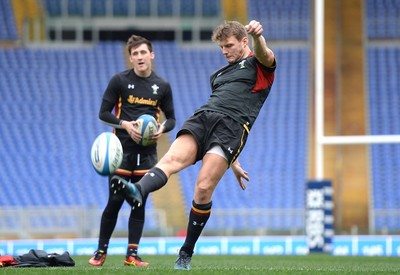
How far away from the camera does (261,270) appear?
7031 mm

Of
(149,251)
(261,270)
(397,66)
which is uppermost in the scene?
(397,66)

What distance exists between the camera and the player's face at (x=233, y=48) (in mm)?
7238

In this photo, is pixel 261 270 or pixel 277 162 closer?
pixel 261 270

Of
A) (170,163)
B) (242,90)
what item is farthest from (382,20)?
(170,163)

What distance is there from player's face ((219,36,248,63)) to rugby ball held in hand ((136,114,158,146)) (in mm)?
1153

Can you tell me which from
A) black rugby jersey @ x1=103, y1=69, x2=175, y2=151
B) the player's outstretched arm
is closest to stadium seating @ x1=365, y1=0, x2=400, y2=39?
black rugby jersey @ x1=103, y1=69, x2=175, y2=151

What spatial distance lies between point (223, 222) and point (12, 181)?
5196mm

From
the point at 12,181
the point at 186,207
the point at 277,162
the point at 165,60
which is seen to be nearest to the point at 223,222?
the point at 186,207

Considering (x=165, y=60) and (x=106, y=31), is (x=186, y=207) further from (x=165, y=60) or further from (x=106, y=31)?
(x=106, y=31)

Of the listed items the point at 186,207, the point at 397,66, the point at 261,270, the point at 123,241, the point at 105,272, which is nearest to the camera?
the point at 105,272

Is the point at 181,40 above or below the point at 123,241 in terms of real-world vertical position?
above

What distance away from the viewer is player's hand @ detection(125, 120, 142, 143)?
8.18 m

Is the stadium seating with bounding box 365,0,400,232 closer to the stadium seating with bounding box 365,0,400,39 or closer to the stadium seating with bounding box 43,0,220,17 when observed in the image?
the stadium seating with bounding box 365,0,400,39

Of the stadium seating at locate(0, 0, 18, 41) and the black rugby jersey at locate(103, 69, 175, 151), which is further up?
the stadium seating at locate(0, 0, 18, 41)
